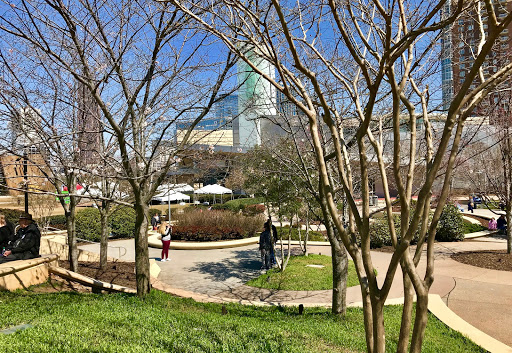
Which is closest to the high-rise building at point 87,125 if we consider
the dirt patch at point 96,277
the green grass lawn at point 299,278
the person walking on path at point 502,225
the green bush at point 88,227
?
the dirt patch at point 96,277

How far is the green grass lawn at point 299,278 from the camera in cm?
891

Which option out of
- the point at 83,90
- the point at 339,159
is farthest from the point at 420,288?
the point at 83,90

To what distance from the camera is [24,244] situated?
7070 millimetres

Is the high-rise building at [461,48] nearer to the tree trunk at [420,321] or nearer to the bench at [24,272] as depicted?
the tree trunk at [420,321]

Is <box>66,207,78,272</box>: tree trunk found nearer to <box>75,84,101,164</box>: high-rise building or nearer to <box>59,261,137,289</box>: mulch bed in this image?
<box>59,261,137,289</box>: mulch bed

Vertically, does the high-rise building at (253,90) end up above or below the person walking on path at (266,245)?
above

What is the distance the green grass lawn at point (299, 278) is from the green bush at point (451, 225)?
6.75m

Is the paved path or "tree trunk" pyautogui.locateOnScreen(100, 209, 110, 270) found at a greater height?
"tree trunk" pyautogui.locateOnScreen(100, 209, 110, 270)

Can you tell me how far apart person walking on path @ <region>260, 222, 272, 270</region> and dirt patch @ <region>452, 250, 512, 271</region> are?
571 cm

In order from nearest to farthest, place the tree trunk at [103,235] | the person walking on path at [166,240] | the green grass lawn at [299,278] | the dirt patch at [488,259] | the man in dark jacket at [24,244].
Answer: the man in dark jacket at [24,244], the green grass lawn at [299,278], the tree trunk at [103,235], the dirt patch at [488,259], the person walking on path at [166,240]

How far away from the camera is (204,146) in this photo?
7523mm

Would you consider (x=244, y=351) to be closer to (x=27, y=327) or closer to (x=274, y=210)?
(x=27, y=327)

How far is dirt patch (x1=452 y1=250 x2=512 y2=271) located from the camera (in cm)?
1025

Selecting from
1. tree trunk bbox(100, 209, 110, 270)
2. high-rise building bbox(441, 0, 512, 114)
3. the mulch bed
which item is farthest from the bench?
high-rise building bbox(441, 0, 512, 114)
